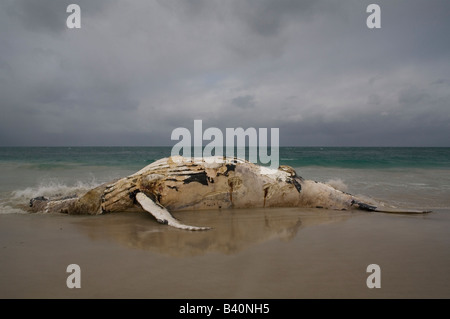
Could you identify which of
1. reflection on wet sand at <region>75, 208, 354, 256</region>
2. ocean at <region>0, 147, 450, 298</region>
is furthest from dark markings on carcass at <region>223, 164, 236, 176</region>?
ocean at <region>0, 147, 450, 298</region>

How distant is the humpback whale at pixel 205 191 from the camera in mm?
5836

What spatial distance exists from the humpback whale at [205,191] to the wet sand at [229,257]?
765mm

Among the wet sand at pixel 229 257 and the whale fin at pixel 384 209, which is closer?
the wet sand at pixel 229 257

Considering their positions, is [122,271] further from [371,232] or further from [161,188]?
[371,232]

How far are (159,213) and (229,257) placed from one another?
7.10 ft

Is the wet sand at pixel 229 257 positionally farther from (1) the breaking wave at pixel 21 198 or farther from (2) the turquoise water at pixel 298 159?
(2) the turquoise water at pixel 298 159

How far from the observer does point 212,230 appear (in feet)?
14.5

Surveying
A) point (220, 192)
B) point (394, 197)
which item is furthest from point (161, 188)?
point (394, 197)

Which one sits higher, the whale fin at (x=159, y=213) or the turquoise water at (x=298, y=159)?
the turquoise water at (x=298, y=159)

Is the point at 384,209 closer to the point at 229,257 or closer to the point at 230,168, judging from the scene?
the point at 230,168

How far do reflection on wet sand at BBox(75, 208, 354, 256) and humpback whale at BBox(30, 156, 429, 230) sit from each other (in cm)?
28

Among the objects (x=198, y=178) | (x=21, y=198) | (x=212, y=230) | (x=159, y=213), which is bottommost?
(x=212, y=230)

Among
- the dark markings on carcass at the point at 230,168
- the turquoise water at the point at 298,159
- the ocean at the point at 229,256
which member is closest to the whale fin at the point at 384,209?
the ocean at the point at 229,256

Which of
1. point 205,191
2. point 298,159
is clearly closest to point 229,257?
point 205,191
